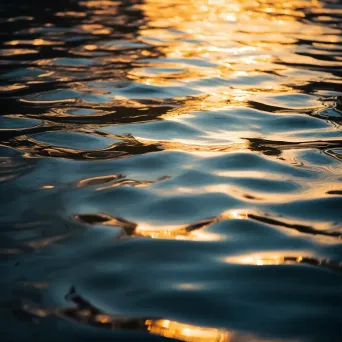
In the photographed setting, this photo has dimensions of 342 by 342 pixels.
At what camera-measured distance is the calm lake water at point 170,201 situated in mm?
1365

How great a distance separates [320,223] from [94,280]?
84 centimetres

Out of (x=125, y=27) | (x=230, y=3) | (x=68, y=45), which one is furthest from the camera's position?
(x=230, y=3)

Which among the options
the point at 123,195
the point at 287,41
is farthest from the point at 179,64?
the point at 123,195

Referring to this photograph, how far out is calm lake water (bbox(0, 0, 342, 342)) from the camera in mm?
1365

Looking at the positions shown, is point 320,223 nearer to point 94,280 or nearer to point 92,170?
point 94,280

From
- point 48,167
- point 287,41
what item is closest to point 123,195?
point 48,167

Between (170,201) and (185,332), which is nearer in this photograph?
(185,332)

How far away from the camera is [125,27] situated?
6816mm

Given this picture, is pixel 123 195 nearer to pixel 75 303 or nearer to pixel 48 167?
pixel 48 167

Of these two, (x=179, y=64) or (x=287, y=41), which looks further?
(x=287, y=41)

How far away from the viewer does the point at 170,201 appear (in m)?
2.00

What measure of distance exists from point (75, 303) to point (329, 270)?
2.46ft

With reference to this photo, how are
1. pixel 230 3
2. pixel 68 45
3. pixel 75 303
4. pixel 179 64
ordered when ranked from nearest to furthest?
1. pixel 75 303
2. pixel 179 64
3. pixel 68 45
4. pixel 230 3

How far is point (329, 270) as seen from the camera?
61.6 inches
